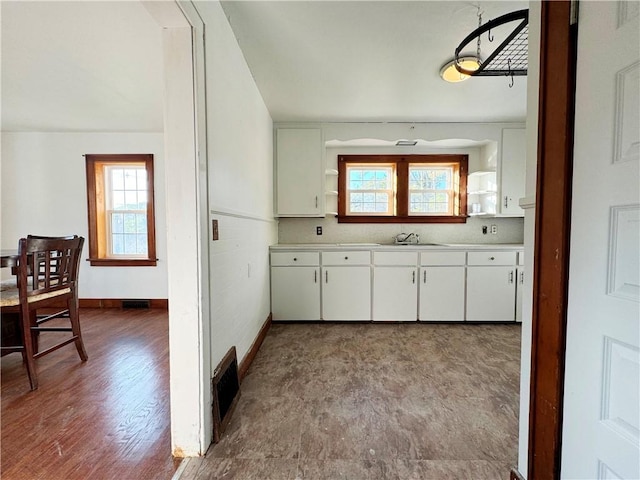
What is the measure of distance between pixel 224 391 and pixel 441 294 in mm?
2466

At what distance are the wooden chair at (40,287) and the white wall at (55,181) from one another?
148cm

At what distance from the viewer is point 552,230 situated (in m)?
0.83

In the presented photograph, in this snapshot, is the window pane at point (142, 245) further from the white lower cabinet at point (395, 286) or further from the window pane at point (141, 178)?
the white lower cabinet at point (395, 286)

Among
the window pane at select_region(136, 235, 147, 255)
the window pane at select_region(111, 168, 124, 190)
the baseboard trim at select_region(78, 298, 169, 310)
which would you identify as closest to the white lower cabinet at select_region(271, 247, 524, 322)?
the baseboard trim at select_region(78, 298, 169, 310)

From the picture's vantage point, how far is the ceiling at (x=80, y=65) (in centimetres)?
166

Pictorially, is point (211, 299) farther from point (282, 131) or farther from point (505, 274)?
point (505, 274)

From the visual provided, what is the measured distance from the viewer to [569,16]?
776 millimetres

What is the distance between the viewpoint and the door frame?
0.79 meters

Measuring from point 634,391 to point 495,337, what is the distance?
2478 mm

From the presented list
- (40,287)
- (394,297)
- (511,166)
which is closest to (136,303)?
(40,287)

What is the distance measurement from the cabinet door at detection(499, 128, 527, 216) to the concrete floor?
1.65m

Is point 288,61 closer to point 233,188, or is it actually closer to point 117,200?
point 233,188

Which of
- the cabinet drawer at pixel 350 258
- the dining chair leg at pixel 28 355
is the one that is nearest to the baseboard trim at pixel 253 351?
the cabinet drawer at pixel 350 258

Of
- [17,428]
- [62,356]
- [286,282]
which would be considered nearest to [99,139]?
[62,356]
